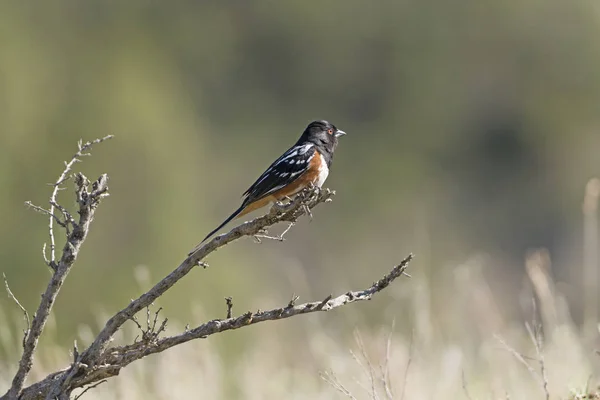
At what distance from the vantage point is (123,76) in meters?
33.8

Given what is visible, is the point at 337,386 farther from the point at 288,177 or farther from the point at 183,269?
the point at 288,177

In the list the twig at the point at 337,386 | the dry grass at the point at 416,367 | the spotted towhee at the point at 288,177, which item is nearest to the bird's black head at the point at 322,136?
the spotted towhee at the point at 288,177

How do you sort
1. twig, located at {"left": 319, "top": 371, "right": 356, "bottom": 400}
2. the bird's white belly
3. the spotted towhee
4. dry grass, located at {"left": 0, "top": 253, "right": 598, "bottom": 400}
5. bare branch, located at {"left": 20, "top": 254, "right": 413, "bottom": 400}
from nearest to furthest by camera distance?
bare branch, located at {"left": 20, "top": 254, "right": 413, "bottom": 400}
twig, located at {"left": 319, "top": 371, "right": 356, "bottom": 400}
dry grass, located at {"left": 0, "top": 253, "right": 598, "bottom": 400}
the spotted towhee
the bird's white belly

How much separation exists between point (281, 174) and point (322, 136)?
82 centimetres

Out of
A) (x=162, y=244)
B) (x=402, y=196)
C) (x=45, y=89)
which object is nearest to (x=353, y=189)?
(x=402, y=196)

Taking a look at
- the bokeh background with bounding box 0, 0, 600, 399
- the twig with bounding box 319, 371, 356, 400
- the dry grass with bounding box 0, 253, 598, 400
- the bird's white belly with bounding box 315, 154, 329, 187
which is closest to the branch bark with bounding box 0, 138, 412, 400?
the twig with bounding box 319, 371, 356, 400

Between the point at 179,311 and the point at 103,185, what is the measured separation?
16.3 m

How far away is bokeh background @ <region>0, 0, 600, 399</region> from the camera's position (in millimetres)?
5816

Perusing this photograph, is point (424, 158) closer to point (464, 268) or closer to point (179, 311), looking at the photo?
point (179, 311)

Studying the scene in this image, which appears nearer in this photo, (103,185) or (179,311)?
(103,185)

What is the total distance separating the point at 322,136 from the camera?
6.29 meters

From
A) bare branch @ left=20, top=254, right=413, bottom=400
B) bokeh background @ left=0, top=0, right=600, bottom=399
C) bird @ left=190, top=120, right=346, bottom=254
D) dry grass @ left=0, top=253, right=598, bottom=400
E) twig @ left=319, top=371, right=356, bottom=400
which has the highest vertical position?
bokeh background @ left=0, top=0, right=600, bottom=399

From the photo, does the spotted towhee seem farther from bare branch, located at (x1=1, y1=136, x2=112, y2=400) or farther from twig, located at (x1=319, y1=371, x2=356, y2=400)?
bare branch, located at (x1=1, y1=136, x2=112, y2=400)

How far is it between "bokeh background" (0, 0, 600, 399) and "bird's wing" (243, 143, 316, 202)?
758 millimetres
